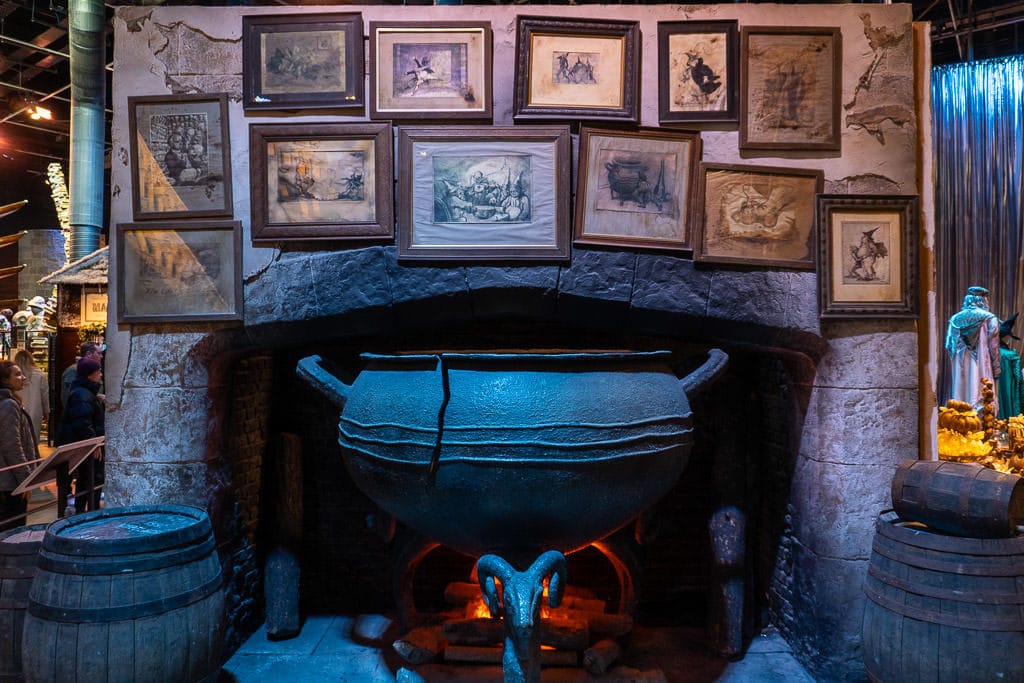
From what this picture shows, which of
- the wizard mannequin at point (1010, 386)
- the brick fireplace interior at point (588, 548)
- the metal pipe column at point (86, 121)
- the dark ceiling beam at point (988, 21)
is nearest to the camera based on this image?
the brick fireplace interior at point (588, 548)

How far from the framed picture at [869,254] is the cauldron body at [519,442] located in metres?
0.97

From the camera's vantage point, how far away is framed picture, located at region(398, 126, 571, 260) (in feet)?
8.18

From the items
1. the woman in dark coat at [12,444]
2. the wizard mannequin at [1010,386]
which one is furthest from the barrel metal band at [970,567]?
the wizard mannequin at [1010,386]

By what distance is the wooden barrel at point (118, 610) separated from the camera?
5.87 ft

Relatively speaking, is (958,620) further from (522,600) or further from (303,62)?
(303,62)

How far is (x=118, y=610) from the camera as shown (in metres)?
1.81

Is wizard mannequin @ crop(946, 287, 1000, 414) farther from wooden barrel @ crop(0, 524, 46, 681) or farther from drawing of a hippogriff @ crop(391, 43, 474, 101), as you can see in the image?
wooden barrel @ crop(0, 524, 46, 681)

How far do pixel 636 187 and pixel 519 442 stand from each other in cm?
125

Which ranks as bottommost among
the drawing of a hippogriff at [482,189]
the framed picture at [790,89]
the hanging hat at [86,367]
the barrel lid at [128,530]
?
the barrel lid at [128,530]

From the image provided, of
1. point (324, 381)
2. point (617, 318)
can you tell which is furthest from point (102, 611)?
point (617, 318)

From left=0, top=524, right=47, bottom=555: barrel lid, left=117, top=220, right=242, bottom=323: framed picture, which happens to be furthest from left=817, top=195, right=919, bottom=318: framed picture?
left=0, top=524, right=47, bottom=555: barrel lid

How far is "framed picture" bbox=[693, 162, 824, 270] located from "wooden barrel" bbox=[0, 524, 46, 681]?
2.63 m

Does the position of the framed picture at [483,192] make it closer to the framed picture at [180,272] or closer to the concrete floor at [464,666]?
the framed picture at [180,272]

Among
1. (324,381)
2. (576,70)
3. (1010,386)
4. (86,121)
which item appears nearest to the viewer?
(324,381)
